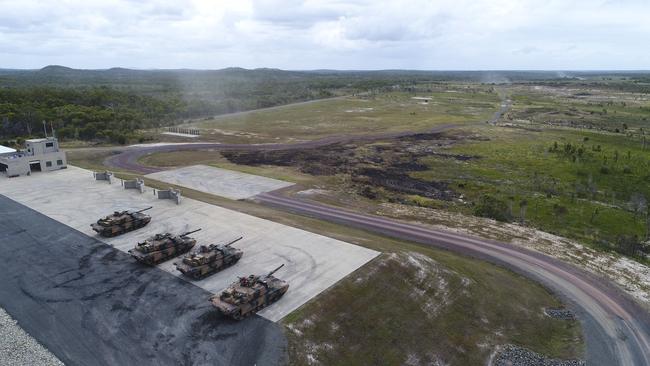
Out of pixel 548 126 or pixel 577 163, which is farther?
pixel 548 126

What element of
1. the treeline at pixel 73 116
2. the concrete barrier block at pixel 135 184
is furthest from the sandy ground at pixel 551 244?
the treeline at pixel 73 116

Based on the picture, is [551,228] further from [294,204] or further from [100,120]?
[100,120]

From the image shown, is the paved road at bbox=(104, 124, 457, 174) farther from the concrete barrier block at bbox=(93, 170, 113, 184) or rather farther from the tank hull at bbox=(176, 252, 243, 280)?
the tank hull at bbox=(176, 252, 243, 280)

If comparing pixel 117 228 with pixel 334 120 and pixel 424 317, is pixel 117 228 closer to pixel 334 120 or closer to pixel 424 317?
pixel 424 317

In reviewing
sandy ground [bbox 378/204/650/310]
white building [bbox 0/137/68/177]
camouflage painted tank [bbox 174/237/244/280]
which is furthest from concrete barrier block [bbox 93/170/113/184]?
sandy ground [bbox 378/204/650/310]

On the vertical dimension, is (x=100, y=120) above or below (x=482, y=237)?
above

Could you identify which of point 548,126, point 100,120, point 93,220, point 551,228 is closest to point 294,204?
point 93,220

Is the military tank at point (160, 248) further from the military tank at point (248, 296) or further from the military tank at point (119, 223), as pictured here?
the military tank at point (248, 296)
